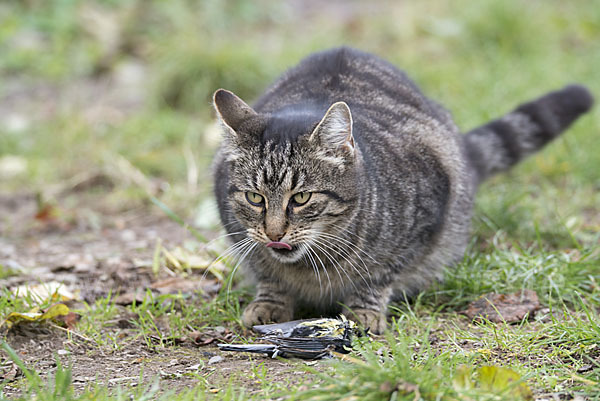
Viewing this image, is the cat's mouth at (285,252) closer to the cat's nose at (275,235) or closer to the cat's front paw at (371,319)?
the cat's nose at (275,235)

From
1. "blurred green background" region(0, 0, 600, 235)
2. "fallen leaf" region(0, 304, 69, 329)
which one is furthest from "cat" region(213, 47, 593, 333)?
"fallen leaf" region(0, 304, 69, 329)

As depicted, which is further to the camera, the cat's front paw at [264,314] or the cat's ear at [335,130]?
the cat's front paw at [264,314]

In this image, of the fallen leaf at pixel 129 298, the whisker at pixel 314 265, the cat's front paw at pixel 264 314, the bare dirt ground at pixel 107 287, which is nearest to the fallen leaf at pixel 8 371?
the bare dirt ground at pixel 107 287

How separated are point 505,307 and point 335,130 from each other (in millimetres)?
1111

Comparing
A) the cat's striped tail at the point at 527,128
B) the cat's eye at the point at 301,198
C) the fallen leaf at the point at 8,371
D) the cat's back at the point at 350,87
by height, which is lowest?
the fallen leaf at the point at 8,371

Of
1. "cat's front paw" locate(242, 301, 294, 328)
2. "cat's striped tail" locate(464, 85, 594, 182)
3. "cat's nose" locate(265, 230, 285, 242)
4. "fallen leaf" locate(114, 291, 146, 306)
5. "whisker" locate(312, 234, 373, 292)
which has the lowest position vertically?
"fallen leaf" locate(114, 291, 146, 306)

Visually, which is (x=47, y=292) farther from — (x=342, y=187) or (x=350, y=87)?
(x=350, y=87)

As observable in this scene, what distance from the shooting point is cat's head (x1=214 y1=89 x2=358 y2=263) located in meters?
2.79

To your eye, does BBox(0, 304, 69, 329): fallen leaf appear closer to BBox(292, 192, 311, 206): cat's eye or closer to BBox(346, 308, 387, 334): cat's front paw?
BBox(292, 192, 311, 206): cat's eye

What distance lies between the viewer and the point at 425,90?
6027 mm

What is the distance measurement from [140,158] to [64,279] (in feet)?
6.45

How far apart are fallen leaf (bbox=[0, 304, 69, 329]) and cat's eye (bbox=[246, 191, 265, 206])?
35.3 inches

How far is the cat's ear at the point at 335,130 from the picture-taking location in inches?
108

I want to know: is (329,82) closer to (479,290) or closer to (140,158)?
(479,290)
